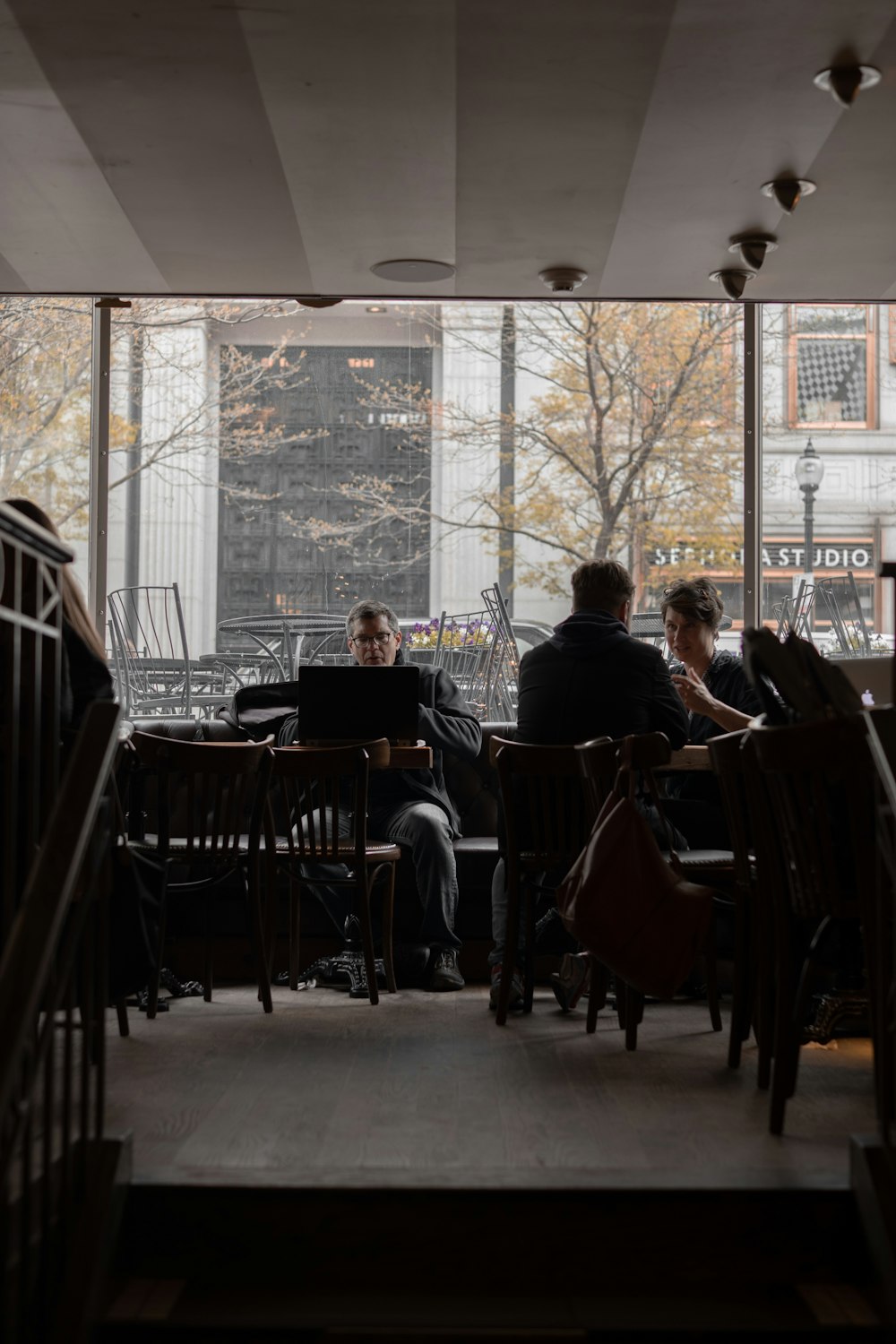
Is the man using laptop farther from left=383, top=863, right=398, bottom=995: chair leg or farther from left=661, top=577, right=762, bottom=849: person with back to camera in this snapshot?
left=661, top=577, right=762, bottom=849: person with back to camera

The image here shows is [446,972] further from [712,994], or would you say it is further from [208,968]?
[712,994]

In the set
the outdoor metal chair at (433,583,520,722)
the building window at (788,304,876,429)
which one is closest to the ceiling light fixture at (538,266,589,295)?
the building window at (788,304,876,429)

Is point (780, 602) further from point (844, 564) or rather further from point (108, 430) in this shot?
point (108, 430)

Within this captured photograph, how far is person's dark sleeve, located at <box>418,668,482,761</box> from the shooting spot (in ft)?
16.5

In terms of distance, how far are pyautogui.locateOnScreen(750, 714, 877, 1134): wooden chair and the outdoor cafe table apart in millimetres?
3875

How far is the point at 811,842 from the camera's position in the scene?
279 centimetres

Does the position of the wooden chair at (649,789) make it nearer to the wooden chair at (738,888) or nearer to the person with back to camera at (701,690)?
the wooden chair at (738,888)

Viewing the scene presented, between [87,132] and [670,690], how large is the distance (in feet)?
8.16

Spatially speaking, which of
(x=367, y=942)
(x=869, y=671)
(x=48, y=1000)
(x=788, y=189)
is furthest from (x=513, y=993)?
(x=788, y=189)

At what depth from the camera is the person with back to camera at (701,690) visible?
14.5ft

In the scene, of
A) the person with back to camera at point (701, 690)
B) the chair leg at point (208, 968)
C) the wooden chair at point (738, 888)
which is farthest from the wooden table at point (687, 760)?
the chair leg at point (208, 968)

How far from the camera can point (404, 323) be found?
6859 millimetres

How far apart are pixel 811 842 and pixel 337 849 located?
1.88 m

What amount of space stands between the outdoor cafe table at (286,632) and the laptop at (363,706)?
1.73m
